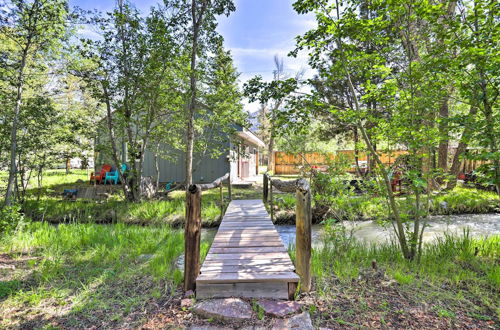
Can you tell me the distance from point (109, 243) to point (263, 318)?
2.76 meters

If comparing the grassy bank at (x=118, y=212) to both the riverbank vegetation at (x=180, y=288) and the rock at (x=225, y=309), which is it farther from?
the rock at (x=225, y=309)

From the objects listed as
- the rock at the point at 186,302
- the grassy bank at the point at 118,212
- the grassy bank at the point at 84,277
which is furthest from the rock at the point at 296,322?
the grassy bank at the point at 118,212

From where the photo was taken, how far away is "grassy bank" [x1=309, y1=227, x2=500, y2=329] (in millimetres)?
2090

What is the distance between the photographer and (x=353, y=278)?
270 cm

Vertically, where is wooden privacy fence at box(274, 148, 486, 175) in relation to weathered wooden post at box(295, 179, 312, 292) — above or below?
above

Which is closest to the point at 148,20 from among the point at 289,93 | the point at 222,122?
the point at 222,122

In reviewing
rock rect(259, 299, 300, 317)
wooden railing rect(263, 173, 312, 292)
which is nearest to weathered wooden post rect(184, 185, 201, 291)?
rock rect(259, 299, 300, 317)

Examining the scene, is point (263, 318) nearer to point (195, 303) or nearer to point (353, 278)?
point (195, 303)

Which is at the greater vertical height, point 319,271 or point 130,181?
point 130,181

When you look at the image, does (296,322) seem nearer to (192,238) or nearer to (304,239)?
(304,239)

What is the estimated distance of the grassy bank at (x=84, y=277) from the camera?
7.13 ft

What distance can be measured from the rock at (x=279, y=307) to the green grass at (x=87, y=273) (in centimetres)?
90

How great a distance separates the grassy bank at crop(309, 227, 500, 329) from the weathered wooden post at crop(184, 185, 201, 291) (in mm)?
1117

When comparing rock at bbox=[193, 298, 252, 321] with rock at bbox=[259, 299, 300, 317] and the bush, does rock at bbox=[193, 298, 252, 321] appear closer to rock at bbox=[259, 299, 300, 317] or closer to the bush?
rock at bbox=[259, 299, 300, 317]
